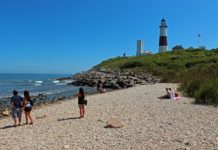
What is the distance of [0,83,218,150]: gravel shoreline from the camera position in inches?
424

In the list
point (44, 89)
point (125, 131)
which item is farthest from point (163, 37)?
point (125, 131)

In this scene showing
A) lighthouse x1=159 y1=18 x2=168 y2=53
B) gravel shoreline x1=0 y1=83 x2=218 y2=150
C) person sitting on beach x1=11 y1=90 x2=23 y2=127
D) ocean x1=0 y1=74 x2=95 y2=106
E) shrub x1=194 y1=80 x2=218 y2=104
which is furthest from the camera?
lighthouse x1=159 y1=18 x2=168 y2=53

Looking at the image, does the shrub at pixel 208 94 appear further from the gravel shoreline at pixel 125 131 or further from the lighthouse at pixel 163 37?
the lighthouse at pixel 163 37

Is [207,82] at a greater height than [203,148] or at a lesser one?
greater

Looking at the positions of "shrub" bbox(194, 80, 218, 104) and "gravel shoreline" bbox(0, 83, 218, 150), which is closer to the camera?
"gravel shoreline" bbox(0, 83, 218, 150)

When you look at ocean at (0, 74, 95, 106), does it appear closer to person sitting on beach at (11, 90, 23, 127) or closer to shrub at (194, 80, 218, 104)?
shrub at (194, 80, 218, 104)

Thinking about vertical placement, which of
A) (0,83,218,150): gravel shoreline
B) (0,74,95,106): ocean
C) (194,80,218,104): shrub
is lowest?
(0,83,218,150): gravel shoreline

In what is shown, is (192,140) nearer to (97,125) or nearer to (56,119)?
(97,125)

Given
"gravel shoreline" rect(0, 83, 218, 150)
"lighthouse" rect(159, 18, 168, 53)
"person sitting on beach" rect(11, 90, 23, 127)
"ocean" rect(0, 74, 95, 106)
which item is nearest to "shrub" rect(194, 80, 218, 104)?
"gravel shoreline" rect(0, 83, 218, 150)

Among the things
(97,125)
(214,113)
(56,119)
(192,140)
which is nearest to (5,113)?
(56,119)

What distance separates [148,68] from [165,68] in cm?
296

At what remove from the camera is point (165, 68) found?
196ft

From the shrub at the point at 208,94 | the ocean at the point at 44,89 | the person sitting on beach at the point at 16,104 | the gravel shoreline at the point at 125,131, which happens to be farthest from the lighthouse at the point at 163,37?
the person sitting on beach at the point at 16,104

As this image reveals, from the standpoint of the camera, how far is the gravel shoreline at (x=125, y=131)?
1077 cm
